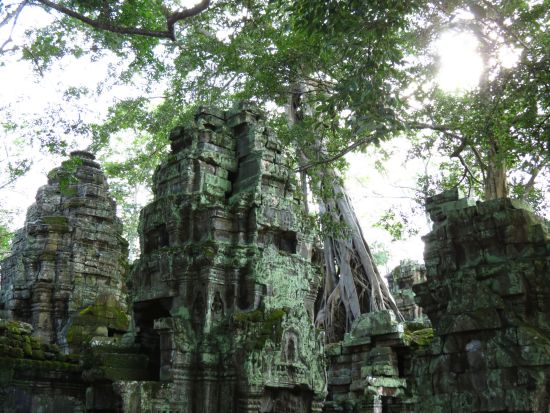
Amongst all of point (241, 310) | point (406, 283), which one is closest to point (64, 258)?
point (241, 310)

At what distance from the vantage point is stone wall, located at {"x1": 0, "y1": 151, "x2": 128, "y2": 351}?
42.3 ft

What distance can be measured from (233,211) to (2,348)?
394cm

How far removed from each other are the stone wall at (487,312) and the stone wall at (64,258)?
885 cm

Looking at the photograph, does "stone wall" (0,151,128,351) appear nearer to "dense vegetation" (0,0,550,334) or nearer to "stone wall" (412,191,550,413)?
"dense vegetation" (0,0,550,334)

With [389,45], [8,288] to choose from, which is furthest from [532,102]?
[8,288]

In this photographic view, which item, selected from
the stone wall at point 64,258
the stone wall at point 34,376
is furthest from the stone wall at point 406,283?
the stone wall at point 34,376

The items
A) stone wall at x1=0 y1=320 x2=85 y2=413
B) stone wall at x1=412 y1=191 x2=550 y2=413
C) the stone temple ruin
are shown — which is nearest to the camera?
stone wall at x1=412 y1=191 x2=550 y2=413

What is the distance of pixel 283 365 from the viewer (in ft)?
26.8

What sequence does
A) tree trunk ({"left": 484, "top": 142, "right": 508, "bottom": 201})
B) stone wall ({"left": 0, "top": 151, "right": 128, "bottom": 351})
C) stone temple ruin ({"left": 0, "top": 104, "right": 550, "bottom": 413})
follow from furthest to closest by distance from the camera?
stone wall ({"left": 0, "top": 151, "right": 128, "bottom": 351}) < tree trunk ({"left": 484, "top": 142, "right": 508, "bottom": 201}) < stone temple ruin ({"left": 0, "top": 104, "right": 550, "bottom": 413})

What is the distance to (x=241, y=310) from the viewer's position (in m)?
8.46

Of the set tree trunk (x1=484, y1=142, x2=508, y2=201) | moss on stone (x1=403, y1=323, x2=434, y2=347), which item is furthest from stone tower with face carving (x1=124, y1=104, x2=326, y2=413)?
tree trunk (x1=484, y1=142, x2=508, y2=201)

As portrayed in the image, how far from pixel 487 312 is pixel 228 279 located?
187 inches

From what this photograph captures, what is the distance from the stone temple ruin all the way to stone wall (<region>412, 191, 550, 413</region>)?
0.04 ft

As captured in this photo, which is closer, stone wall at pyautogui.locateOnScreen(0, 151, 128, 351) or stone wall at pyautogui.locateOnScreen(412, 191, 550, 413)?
stone wall at pyautogui.locateOnScreen(412, 191, 550, 413)
